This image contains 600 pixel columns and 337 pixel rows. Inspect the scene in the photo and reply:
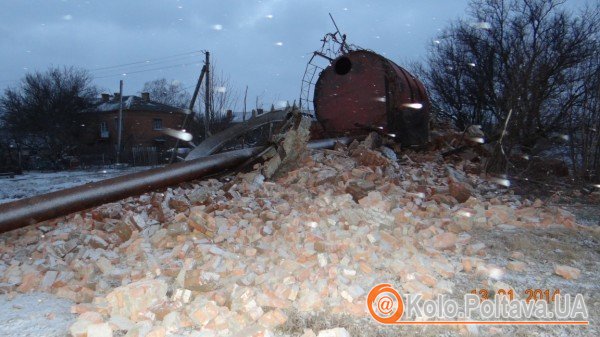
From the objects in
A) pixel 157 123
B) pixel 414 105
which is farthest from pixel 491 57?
pixel 157 123

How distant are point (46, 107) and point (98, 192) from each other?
30468 mm

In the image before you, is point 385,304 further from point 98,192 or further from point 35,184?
point 35,184

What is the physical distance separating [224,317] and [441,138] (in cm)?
786

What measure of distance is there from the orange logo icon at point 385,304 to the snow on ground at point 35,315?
156 centimetres

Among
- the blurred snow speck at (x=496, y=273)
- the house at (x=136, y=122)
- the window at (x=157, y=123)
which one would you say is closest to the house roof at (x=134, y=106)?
the house at (x=136, y=122)

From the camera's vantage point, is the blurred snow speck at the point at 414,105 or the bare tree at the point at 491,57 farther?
the bare tree at the point at 491,57

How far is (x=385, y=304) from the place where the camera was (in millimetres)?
2287

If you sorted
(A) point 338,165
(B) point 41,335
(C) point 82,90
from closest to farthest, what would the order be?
(B) point 41,335 < (A) point 338,165 < (C) point 82,90

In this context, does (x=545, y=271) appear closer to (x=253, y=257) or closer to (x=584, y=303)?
(x=584, y=303)

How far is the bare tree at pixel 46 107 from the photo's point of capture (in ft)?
90.3

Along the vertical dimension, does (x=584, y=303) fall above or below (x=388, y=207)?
below

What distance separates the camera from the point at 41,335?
208 centimetres

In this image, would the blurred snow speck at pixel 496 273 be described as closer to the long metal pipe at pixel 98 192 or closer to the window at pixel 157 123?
the long metal pipe at pixel 98 192

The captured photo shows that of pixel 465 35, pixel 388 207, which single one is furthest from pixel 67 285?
pixel 465 35
